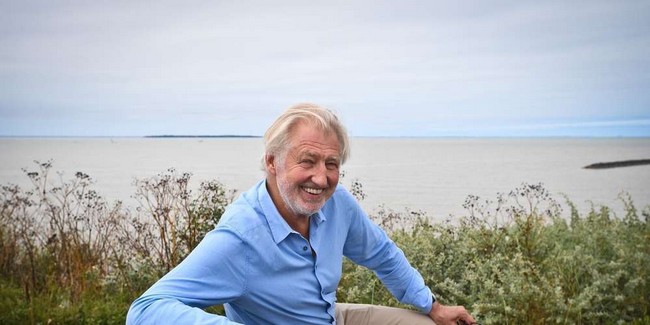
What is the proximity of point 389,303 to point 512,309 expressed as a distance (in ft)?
3.23

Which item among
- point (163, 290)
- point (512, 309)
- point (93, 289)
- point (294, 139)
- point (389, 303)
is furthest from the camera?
point (93, 289)

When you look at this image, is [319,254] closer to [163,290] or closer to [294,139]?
[294,139]

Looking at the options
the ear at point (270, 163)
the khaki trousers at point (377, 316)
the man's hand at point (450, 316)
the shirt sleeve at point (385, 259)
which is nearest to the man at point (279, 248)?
the ear at point (270, 163)

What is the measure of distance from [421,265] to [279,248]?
312 centimetres

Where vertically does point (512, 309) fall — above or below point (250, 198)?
below

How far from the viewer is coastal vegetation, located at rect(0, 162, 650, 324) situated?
4.69 metres

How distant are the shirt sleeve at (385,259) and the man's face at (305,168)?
0.56 metres

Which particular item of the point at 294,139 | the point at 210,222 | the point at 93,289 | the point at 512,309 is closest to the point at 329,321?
the point at 294,139

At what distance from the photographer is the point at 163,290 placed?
206cm

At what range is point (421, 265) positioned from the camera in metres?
5.30

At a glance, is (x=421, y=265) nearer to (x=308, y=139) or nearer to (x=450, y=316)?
(x=450, y=316)

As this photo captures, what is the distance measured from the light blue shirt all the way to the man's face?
9 centimetres

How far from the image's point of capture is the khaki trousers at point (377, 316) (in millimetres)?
3082

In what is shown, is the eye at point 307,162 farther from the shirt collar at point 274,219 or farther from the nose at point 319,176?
the shirt collar at point 274,219
